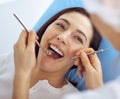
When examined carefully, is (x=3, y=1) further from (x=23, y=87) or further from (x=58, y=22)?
(x=23, y=87)

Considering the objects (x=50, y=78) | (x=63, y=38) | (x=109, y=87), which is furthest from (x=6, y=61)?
(x=109, y=87)

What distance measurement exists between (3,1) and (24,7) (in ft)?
0.45

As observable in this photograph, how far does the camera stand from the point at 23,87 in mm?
1258

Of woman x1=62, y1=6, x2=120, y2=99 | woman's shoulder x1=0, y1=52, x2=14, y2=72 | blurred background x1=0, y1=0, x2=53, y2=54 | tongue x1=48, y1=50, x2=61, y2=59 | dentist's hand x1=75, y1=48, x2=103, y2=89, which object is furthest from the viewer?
blurred background x1=0, y1=0, x2=53, y2=54

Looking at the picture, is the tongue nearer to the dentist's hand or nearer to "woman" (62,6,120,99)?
the dentist's hand

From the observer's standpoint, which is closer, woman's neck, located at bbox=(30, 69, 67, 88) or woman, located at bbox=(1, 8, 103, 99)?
woman, located at bbox=(1, 8, 103, 99)

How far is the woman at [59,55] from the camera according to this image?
127 cm

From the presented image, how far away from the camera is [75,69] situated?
154 cm

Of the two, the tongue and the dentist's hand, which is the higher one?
the tongue

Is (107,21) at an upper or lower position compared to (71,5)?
upper

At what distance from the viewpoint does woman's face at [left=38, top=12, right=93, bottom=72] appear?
136 centimetres

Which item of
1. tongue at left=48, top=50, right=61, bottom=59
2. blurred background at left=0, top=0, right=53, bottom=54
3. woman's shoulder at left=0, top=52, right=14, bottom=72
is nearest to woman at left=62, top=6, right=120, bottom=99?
tongue at left=48, top=50, right=61, bottom=59

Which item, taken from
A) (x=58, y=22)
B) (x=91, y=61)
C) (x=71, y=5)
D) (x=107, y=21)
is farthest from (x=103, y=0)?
(x=71, y=5)

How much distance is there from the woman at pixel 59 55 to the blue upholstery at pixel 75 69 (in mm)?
77
